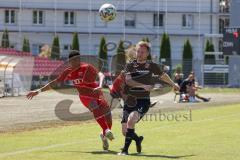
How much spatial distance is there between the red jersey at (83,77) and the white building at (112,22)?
67.7 meters

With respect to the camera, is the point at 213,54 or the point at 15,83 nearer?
the point at 15,83

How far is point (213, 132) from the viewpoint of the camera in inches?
700

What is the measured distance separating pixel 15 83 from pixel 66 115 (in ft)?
69.9

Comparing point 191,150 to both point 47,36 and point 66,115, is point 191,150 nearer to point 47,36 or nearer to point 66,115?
point 66,115

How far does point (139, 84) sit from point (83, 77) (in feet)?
4.73

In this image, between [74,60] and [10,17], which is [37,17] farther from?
[74,60]

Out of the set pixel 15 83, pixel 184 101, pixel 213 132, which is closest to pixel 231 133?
pixel 213 132

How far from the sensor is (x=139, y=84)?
43.5 feet

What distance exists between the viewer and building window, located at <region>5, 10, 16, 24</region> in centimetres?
8335

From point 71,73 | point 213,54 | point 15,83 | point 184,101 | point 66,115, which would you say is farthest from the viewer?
point 213,54

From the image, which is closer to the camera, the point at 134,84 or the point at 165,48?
the point at 134,84

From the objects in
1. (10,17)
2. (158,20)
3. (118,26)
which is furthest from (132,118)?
(158,20)

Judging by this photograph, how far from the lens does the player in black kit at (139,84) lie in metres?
12.8

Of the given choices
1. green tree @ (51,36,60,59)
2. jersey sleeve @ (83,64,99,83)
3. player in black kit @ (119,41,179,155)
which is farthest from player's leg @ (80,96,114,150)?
green tree @ (51,36,60,59)
